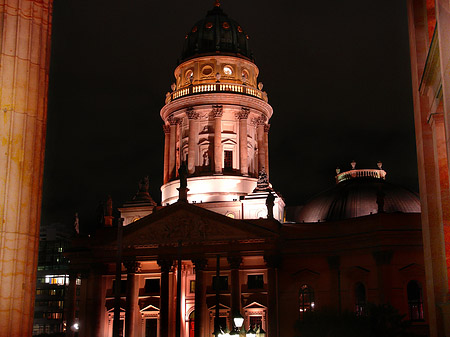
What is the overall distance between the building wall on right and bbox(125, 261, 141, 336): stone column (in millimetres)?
37166

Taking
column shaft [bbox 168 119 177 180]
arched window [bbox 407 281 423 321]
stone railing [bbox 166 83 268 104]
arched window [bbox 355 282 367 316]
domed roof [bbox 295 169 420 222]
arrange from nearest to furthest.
Result: arched window [bbox 407 281 423 321]
arched window [bbox 355 282 367 316]
domed roof [bbox 295 169 420 222]
stone railing [bbox 166 83 268 104]
column shaft [bbox 168 119 177 180]

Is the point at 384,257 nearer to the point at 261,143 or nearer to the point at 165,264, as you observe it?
the point at 165,264

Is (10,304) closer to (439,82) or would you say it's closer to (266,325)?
(439,82)

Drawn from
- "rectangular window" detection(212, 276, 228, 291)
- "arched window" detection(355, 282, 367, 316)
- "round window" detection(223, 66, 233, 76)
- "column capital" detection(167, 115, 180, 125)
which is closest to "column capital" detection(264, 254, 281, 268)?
"rectangular window" detection(212, 276, 228, 291)

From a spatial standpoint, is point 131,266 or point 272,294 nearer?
point 272,294

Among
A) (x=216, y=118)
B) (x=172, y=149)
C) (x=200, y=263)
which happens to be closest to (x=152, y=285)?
(x=200, y=263)

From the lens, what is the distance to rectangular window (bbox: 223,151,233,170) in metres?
66.9

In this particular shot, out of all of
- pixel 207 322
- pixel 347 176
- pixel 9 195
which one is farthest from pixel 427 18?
pixel 347 176

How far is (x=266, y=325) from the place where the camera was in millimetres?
54750

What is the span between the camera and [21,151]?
1253cm

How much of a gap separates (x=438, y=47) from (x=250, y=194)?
44492 millimetres

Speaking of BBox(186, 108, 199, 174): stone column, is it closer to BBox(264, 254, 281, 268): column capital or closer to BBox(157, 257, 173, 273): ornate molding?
BBox(157, 257, 173, 273): ornate molding

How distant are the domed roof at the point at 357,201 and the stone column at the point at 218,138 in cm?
1017

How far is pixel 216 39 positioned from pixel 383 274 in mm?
33039
